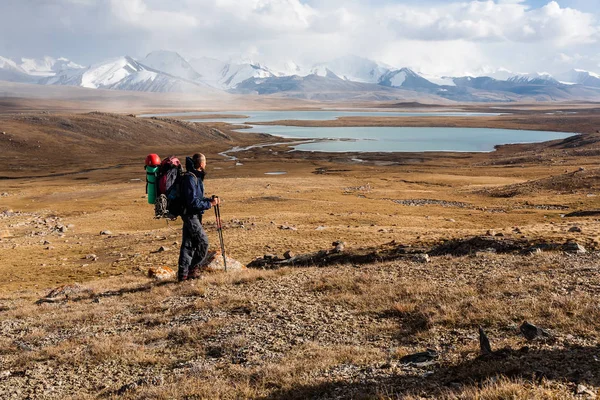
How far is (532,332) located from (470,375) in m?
1.96

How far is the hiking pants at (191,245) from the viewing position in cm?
1242

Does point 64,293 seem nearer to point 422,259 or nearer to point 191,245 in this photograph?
point 191,245

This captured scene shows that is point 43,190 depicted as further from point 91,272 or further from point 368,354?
point 368,354

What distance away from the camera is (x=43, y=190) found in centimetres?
6475

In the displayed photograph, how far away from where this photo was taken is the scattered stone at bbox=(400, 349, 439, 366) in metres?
6.92

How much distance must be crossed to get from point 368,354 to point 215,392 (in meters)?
2.63

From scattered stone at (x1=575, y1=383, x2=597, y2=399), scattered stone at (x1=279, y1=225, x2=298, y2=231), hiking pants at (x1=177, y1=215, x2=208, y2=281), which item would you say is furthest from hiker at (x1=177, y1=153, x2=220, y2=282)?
scattered stone at (x1=279, y1=225, x2=298, y2=231)

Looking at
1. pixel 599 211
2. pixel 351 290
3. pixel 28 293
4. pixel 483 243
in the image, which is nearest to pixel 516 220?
pixel 599 211

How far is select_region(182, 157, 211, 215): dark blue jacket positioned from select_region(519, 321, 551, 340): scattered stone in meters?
8.16

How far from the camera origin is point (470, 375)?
6039 mm

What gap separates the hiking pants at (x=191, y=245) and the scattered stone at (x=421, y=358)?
7.15 m

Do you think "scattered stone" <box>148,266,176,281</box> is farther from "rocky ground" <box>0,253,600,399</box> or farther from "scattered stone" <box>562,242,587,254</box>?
"scattered stone" <box>562,242,587,254</box>

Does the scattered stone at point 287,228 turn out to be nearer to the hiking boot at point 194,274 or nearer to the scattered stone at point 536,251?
the hiking boot at point 194,274

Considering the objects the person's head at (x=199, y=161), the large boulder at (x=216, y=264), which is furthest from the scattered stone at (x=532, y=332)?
the large boulder at (x=216, y=264)
